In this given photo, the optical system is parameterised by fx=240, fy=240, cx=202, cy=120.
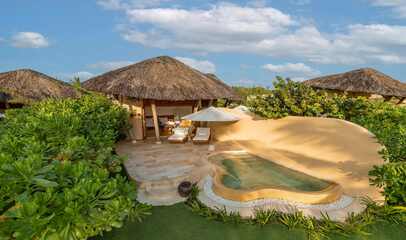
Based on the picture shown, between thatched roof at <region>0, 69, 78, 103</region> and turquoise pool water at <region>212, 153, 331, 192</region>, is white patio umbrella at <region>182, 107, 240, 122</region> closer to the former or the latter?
turquoise pool water at <region>212, 153, 331, 192</region>

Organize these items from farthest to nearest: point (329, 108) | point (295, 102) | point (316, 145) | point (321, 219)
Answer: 1. point (295, 102)
2. point (329, 108)
3. point (316, 145)
4. point (321, 219)

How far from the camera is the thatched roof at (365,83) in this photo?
1764 cm

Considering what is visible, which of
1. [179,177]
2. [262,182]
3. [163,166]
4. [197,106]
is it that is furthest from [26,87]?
[262,182]

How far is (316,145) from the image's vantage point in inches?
477

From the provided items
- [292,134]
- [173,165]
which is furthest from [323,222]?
[292,134]

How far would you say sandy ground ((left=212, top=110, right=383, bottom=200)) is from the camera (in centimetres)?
922

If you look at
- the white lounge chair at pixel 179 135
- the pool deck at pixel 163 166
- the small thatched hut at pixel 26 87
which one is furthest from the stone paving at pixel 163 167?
the small thatched hut at pixel 26 87

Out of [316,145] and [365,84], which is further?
[365,84]

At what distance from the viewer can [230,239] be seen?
6250 mm

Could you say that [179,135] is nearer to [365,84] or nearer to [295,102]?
[295,102]

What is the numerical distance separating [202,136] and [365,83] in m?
13.3

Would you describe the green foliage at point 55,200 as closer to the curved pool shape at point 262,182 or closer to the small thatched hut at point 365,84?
the curved pool shape at point 262,182

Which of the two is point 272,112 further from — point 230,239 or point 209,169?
point 230,239

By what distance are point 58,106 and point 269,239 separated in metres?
8.47
